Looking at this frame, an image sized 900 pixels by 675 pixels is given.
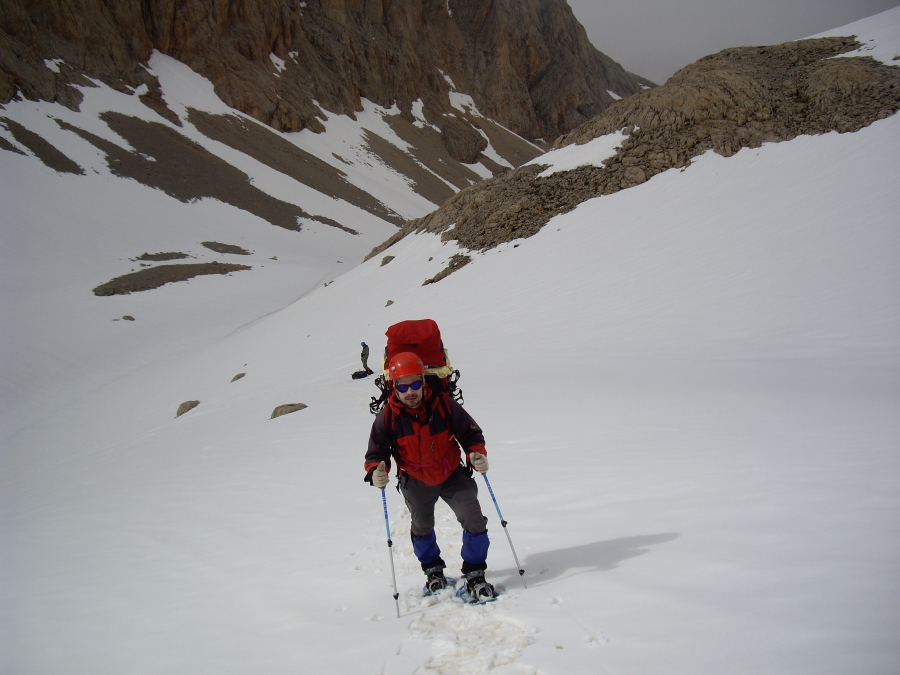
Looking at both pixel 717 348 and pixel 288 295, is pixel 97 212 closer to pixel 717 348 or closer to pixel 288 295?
pixel 288 295

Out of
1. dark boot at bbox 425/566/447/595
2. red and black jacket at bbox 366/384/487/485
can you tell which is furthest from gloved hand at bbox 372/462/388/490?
dark boot at bbox 425/566/447/595

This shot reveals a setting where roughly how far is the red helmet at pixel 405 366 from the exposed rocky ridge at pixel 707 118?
16.8 m

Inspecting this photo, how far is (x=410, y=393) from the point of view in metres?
3.02

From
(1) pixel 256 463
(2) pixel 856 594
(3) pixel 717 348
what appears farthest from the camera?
(3) pixel 717 348

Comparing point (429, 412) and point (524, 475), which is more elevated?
point (429, 412)

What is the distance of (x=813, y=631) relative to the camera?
1.98 metres

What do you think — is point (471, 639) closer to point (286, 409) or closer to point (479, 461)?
point (479, 461)

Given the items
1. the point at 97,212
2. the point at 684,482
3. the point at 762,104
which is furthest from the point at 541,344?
the point at 97,212

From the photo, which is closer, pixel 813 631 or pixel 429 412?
pixel 813 631

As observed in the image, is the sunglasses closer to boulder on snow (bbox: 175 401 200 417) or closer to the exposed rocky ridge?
boulder on snow (bbox: 175 401 200 417)

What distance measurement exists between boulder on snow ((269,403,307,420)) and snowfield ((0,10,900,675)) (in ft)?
0.80

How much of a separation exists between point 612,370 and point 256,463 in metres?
5.89

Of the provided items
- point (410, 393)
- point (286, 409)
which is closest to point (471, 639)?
point (410, 393)

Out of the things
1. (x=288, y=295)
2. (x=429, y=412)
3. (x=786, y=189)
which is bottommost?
(x=429, y=412)
